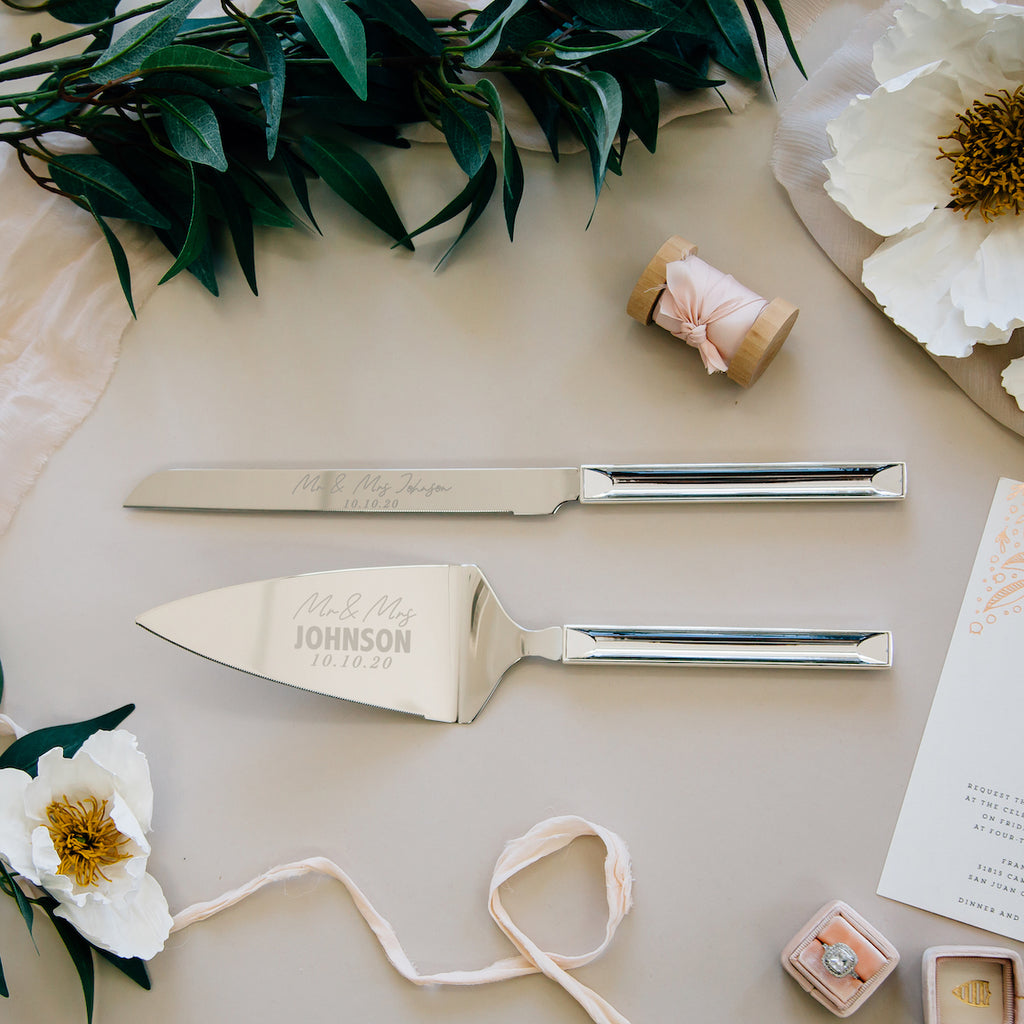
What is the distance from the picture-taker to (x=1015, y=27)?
65cm

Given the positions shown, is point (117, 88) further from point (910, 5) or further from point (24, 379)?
point (910, 5)

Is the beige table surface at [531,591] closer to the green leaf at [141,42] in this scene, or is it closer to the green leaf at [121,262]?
the green leaf at [121,262]

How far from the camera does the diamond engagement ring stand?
0.68 meters

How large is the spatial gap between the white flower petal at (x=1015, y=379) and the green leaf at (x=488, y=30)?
53cm

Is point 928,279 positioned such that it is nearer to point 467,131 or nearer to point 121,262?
point 467,131

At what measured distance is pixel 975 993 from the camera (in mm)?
688

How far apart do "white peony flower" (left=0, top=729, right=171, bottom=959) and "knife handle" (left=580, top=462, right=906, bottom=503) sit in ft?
1.62

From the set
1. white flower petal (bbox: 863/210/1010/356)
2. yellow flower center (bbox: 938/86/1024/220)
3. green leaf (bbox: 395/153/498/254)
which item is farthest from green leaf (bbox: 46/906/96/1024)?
yellow flower center (bbox: 938/86/1024/220)

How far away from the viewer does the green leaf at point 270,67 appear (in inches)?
24.5

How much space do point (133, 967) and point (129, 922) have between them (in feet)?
0.23

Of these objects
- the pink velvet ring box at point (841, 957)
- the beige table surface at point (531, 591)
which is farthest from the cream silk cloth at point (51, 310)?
the pink velvet ring box at point (841, 957)

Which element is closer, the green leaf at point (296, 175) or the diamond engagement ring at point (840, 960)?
the diamond engagement ring at point (840, 960)

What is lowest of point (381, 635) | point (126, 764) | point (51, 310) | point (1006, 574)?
point (126, 764)

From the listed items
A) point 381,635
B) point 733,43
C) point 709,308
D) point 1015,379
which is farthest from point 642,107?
point 381,635
